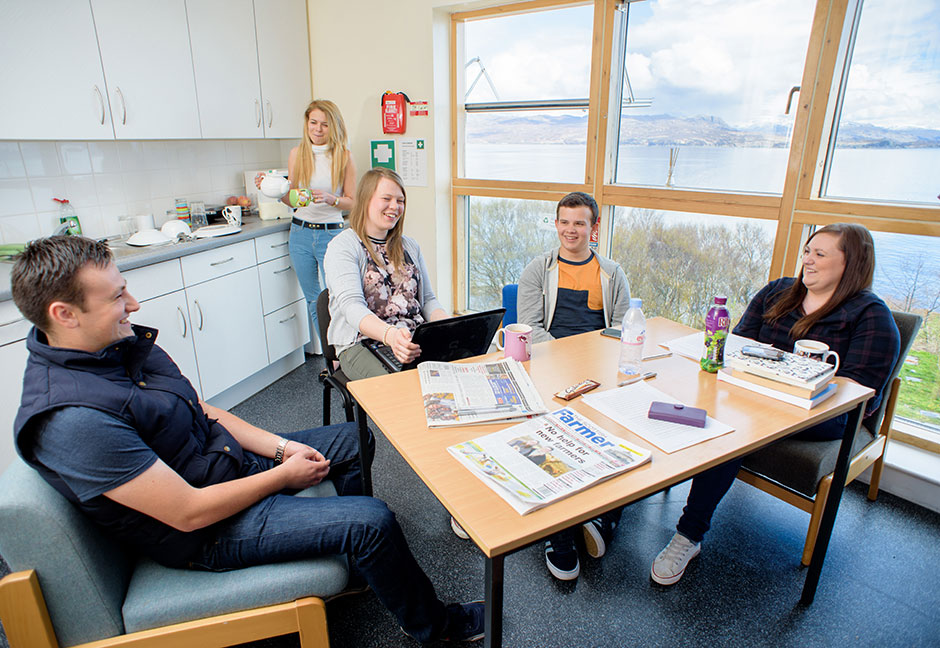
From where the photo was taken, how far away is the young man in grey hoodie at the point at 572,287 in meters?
2.39

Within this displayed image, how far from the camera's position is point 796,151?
245cm

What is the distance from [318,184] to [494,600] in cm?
283

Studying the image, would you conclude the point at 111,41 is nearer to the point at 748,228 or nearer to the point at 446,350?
the point at 446,350

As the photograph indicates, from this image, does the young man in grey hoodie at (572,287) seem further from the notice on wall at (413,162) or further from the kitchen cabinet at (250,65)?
the kitchen cabinet at (250,65)

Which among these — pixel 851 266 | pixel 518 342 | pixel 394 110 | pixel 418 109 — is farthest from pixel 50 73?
pixel 851 266

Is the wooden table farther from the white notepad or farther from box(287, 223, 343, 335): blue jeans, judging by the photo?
box(287, 223, 343, 335): blue jeans

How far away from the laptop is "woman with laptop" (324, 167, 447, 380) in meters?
0.25

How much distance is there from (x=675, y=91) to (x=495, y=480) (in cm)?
253

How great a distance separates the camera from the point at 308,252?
3.33 m

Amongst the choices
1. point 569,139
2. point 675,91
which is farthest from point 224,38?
point 675,91

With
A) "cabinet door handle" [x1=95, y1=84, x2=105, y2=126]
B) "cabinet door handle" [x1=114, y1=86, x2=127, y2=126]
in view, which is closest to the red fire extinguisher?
"cabinet door handle" [x1=114, y1=86, x2=127, y2=126]

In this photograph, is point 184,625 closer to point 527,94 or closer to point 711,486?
point 711,486

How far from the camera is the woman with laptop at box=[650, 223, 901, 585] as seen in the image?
5.97ft

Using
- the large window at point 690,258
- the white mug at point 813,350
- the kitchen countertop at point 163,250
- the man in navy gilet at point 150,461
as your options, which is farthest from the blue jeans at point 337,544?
the large window at point 690,258
